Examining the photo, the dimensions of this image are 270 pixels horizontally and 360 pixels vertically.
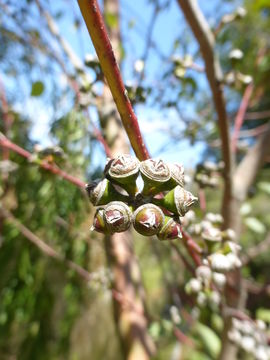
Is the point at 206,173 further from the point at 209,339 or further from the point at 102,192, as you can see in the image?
the point at 209,339

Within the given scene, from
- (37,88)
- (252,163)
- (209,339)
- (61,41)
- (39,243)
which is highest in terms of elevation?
(61,41)

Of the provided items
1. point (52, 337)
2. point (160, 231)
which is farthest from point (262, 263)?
point (160, 231)

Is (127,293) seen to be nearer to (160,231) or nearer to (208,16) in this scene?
(160,231)

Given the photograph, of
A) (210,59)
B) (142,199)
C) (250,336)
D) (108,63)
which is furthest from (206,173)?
(108,63)

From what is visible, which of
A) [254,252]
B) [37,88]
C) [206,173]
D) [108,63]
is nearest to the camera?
[108,63]

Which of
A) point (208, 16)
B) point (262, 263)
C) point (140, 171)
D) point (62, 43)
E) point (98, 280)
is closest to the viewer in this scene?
point (140, 171)

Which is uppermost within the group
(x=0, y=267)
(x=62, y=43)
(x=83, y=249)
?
(x=62, y=43)

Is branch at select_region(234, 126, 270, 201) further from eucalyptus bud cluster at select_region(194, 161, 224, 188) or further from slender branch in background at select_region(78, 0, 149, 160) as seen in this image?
slender branch in background at select_region(78, 0, 149, 160)

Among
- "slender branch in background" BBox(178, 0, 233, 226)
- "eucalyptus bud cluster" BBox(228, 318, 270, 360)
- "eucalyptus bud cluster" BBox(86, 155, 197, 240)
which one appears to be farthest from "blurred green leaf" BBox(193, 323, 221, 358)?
"eucalyptus bud cluster" BBox(86, 155, 197, 240)
